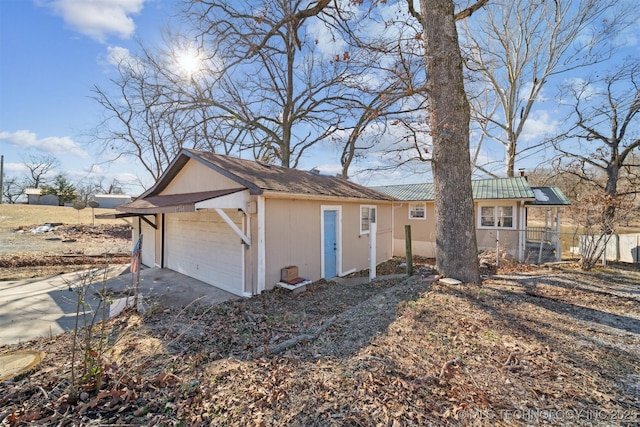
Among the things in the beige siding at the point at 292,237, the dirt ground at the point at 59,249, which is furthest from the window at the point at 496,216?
the dirt ground at the point at 59,249

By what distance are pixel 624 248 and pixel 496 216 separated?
15.4ft

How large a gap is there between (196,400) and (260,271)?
13.5ft

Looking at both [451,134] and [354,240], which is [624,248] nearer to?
[354,240]

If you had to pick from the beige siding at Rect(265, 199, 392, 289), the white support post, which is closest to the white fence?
the white support post

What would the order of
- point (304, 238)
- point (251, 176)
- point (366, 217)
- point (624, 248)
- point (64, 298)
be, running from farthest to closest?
point (624, 248), point (366, 217), point (304, 238), point (251, 176), point (64, 298)

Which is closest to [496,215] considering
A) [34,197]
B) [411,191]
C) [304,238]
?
[411,191]

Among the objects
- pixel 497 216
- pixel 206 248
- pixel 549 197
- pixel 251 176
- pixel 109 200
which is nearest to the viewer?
pixel 251 176

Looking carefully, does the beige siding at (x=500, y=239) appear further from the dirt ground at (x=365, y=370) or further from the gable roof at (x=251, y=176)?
the dirt ground at (x=365, y=370)

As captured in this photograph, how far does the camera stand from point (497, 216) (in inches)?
477

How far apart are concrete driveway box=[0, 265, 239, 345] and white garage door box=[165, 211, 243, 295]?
0.90 feet

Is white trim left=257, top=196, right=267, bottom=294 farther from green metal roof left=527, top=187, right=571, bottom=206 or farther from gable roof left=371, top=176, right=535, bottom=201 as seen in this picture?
green metal roof left=527, top=187, right=571, bottom=206

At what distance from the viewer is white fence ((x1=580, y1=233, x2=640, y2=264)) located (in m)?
10.5

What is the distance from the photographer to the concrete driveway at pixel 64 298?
486cm

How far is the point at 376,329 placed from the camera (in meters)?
3.66
